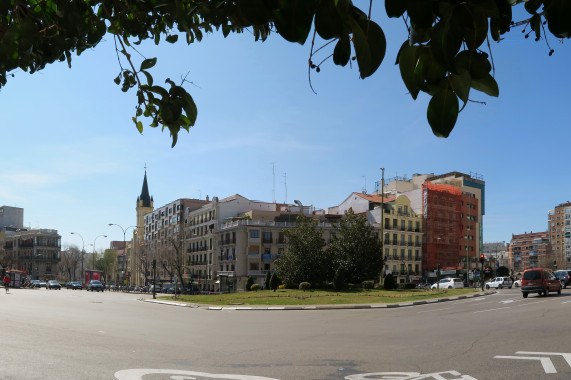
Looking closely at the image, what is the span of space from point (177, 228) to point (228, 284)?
24.8 meters

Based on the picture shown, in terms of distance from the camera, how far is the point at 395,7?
66.0 inches

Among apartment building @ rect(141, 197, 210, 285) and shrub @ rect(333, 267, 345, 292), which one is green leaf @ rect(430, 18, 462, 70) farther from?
apartment building @ rect(141, 197, 210, 285)

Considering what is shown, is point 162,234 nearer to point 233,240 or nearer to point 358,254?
point 233,240

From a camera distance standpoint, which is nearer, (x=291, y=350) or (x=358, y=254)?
(x=291, y=350)

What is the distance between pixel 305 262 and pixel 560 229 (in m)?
147

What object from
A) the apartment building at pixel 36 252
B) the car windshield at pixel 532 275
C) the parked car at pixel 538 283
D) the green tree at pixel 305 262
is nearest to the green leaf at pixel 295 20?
the parked car at pixel 538 283

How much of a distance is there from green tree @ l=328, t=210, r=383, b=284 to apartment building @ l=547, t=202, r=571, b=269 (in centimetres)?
13133

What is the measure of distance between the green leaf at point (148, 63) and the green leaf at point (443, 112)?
75.4 inches

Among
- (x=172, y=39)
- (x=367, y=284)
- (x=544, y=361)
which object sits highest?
(x=172, y=39)

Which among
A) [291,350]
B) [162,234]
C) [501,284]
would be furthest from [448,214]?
[291,350]

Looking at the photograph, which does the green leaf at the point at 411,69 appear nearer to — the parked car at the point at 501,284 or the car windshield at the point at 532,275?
the car windshield at the point at 532,275

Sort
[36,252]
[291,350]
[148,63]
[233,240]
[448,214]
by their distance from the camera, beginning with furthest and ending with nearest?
[36,252] < [448,214] < [233,240] < [291,350] < [148,63]

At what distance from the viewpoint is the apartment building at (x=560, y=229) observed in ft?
529

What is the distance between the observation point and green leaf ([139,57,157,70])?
307 cm
